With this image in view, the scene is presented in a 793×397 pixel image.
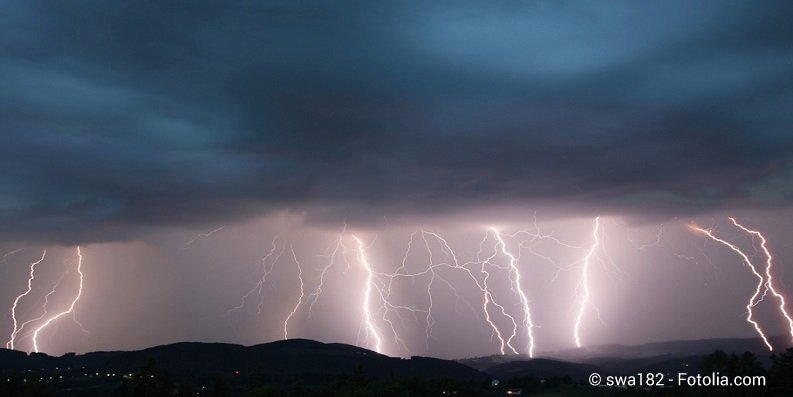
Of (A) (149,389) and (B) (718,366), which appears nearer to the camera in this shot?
(B) (718,366)

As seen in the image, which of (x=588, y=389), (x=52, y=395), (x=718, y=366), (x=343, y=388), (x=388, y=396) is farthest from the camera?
(x=588, y=389)

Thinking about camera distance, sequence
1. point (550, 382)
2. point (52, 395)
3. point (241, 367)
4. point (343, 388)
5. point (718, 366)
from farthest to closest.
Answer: point (241, 367)
point (550, 382)
point (343, 388)
point (52, 395)
point (718, 366)

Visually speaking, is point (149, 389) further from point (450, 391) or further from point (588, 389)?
point (588, 389)

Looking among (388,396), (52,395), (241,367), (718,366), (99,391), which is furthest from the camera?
(241,367)

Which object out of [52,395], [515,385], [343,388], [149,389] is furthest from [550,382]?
[52,395]

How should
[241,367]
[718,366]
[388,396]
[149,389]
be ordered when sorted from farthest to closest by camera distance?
[241,367], [388,396], [149,389], [718,366]

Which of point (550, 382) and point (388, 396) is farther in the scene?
point (550, 382)

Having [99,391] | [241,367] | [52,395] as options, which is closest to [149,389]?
[52,395]

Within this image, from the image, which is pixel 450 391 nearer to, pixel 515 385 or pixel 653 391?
pixel 653 391
